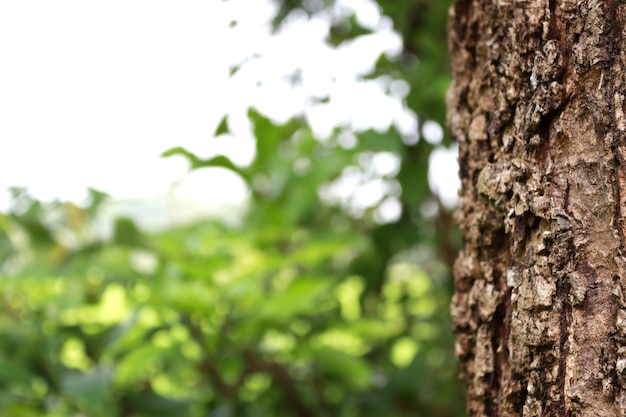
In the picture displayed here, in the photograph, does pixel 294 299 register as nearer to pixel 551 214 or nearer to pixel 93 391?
pixel 93 391

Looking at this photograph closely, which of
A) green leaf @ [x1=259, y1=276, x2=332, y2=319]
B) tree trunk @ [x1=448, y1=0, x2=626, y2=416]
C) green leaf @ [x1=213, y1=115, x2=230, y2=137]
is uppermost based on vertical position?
green leaf @ [x1=213, y1=115, x2=230, y2=137]

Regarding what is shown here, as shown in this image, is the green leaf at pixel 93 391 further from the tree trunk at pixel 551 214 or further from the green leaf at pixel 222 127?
the tree trunk at pixel 551 214

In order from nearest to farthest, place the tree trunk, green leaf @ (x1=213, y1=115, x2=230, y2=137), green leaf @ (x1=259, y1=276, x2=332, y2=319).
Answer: the tree trunk
green leaf @ (x1=259, y1=276, x2=332, y2=319)
green leaf @ (x1=213, y1=115, x2=230, y2=137)

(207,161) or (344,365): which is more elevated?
(207,161)

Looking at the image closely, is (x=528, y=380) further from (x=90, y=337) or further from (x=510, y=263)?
(x=90, y=337)

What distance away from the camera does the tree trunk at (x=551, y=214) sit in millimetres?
725

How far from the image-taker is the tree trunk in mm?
725

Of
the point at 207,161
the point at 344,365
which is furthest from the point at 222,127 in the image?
the point at 344,365

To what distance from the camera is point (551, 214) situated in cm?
76

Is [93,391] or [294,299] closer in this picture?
[294,299]

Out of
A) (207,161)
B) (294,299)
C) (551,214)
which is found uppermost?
(207,161)

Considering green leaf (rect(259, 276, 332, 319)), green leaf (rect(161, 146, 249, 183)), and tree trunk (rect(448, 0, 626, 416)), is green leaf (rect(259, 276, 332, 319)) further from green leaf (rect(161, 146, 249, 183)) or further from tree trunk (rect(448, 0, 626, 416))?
tree trunk (rect(448, 0, 626, 416))

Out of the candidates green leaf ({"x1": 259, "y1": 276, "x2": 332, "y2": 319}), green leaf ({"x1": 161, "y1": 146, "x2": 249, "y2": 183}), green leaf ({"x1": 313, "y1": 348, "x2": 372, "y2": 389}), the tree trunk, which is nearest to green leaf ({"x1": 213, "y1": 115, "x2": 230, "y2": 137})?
green leaf ({"x1": 161, "y1": 146, "x2": 249, "y2": 183})

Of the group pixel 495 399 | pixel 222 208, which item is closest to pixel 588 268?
pixel 495 399
